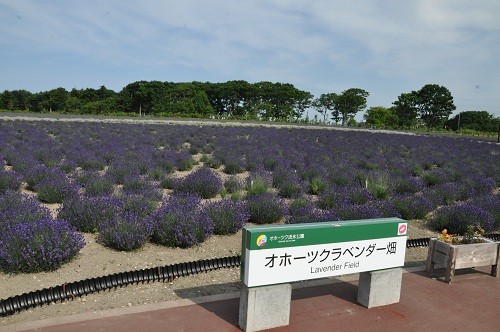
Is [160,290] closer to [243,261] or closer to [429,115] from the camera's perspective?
[243,261]

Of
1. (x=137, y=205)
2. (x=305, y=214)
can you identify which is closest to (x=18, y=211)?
(x=137, y=205)

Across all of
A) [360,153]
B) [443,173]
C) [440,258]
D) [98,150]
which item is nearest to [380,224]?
[440,258]

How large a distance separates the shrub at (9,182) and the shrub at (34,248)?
4.93m

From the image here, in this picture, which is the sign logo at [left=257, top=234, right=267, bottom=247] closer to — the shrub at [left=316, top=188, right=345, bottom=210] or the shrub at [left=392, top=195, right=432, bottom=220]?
the shrub at [left=316, top=188, right=345, bottom=210]

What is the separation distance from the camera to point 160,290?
5477 mm

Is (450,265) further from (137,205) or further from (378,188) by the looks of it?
(378,188)

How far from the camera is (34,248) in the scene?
5.70m

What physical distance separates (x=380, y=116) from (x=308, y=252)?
93365 millimetres

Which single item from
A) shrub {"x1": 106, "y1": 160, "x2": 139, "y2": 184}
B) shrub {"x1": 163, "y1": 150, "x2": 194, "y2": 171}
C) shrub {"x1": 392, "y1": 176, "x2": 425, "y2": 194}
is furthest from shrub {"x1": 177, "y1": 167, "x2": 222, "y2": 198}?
shrub {"x1": 392, "y1": 176, "x2": 425, "y2": 194}

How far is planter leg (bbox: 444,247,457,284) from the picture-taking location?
594cm

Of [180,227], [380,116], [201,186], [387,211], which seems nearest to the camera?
[180,227]

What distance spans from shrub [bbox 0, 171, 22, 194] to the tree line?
63.1 meters

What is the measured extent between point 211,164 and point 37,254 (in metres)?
11.8

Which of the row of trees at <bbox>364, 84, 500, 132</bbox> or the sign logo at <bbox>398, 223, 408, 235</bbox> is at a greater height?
the row of trees at <bbox>364, 84, 500, 132</bbox>
